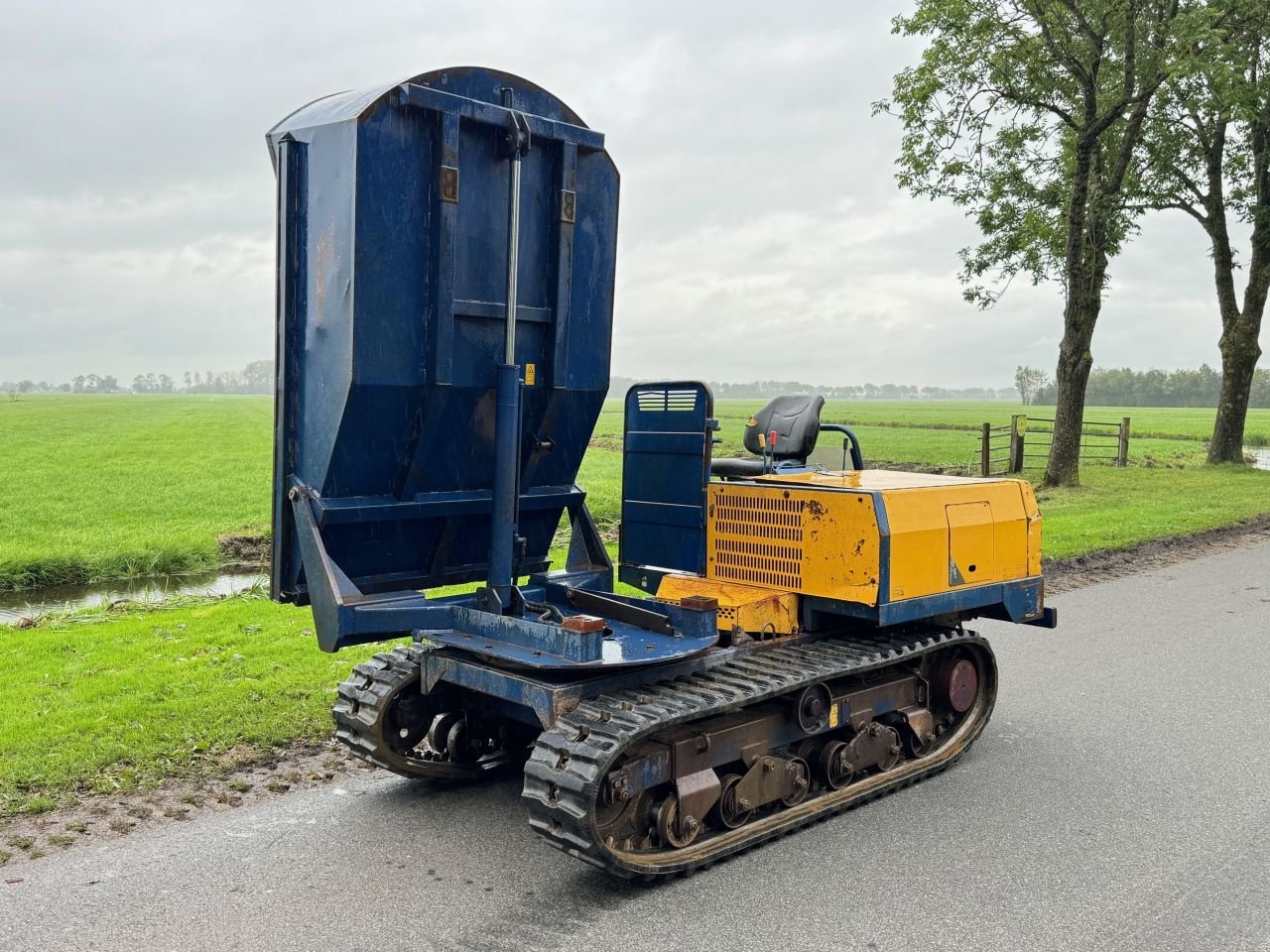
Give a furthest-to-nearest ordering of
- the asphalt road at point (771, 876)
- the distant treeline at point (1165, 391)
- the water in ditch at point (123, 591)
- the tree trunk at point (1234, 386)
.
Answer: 1. the distant treeline at point (1165, 391)
2. the tree trunk at point (1234, 386)
3. the water in ditch at point (123, 591)
4. the asphalt road at point (771, 876)

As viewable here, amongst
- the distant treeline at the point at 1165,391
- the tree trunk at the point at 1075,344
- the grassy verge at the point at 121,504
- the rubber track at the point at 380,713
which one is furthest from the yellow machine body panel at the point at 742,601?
the distant treeline at the point at 1165,391

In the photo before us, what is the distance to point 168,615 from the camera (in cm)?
935

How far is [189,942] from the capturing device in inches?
146

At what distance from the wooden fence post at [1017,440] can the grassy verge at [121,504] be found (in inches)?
587

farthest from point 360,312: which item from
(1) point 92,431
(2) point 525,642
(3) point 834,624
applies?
(1) point 92,431

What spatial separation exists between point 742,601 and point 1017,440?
1918 centimetres

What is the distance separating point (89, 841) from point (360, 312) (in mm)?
2510

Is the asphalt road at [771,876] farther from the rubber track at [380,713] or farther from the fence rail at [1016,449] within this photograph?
the fence rail at [1016,449]

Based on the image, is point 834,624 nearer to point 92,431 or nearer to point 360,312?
→ point 360,312

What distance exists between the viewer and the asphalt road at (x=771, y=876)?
12.6 ft

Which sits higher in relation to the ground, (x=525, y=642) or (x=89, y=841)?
(x=525, y=642)

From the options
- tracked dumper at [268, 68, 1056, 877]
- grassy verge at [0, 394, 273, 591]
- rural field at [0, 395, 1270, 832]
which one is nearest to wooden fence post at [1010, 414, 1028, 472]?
rural field at [0, 395, 1270, 832]

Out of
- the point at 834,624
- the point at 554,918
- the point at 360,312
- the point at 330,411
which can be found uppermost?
the point at 360,312

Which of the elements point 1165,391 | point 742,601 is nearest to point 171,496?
point 742,601
